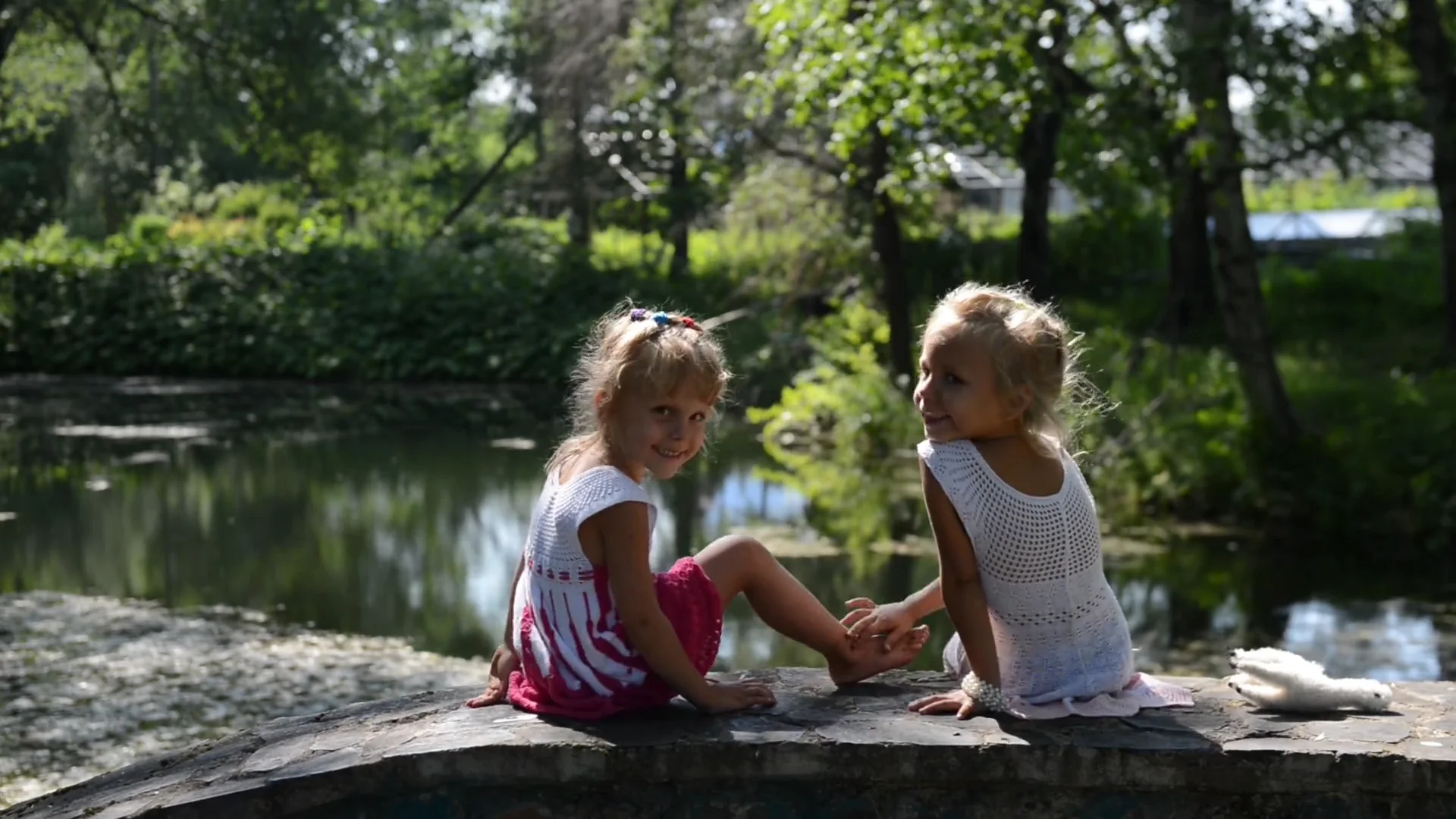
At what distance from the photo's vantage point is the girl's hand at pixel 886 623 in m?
3.87

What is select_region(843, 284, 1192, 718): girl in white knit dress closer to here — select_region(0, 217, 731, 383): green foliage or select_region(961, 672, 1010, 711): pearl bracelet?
select_region(961, 672, 1010, 711): pearl bracelet

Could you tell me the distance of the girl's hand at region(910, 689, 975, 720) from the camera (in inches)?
139

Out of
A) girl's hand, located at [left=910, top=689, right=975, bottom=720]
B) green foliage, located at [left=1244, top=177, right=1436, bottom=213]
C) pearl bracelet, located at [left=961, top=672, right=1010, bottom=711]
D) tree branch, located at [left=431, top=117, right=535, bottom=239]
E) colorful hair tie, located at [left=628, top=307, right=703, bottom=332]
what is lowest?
girl's hand, located at [left=910, top=689, right=975, bottom=720]

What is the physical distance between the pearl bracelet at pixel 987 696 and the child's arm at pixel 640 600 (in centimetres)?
54

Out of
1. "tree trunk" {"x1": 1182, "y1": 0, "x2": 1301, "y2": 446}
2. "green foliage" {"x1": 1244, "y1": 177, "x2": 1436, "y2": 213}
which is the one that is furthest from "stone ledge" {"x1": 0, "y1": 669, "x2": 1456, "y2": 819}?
"green foliage" {"x1": 1244, "y1": 177, "x2": 1436, "y2": 213}

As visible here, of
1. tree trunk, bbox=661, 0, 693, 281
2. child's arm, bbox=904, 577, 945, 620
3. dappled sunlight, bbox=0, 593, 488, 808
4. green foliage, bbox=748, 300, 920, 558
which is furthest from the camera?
tree trunk, bbox=661, 0, 693, 281

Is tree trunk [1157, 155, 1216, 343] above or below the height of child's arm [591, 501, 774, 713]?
above

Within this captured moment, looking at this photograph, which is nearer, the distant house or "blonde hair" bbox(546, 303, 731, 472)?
"blonde hair" bbox(546, 303, 731, 472)

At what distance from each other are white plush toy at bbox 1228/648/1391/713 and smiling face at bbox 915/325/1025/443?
0.70m

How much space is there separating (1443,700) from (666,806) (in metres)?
1.75

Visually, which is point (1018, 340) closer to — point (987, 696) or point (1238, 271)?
point (987, 696)

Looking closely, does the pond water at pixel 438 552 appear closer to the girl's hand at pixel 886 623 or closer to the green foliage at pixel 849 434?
the green foliage at pixel 849 434

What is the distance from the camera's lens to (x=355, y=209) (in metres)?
31.4

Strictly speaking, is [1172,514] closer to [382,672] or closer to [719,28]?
[382,672]
